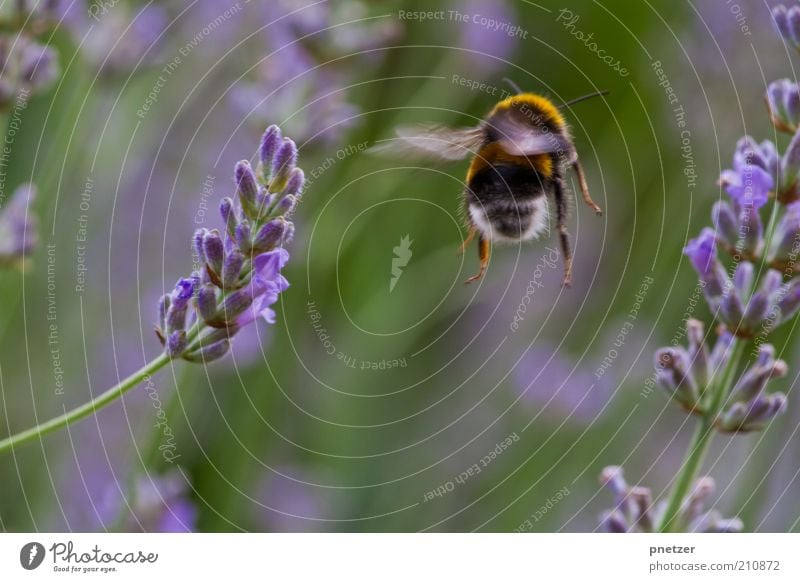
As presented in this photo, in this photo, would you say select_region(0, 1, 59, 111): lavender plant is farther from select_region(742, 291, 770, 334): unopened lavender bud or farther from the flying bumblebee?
select_region(742, 291, 770, 334): unopened lavender bud

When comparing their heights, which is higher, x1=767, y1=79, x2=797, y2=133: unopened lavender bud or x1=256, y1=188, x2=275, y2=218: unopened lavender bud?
x1=767, y1=79, x2=797, y2=133: unopened lavender bud

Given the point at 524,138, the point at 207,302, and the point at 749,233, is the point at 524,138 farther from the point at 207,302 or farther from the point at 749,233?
the point at 207,302

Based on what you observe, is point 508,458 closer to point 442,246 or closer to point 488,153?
point 442,246

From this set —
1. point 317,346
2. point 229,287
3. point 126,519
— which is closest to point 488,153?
point 229,287

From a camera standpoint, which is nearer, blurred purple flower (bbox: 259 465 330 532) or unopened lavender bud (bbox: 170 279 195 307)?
unopened lavender bud (bbox: 170 279 195 307)

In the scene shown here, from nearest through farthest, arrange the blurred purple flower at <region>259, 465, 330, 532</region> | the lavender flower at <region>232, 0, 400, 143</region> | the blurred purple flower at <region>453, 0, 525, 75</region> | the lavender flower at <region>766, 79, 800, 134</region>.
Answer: the lavender flower at <region>766, 79, 800, 134</region> → the lavender flower at <region>232, 0, 400, 143</region> → the blurred purple flower at <region>259, 465, 330, 532</region> → the blurred purple flower at <region>453, 0, 525, 75</region>

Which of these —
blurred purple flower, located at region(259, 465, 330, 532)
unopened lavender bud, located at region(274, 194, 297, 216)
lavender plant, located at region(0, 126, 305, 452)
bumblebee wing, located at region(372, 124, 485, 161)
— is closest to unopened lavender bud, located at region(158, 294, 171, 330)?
lavender plant, located at region(0, 126, 305, 452)
